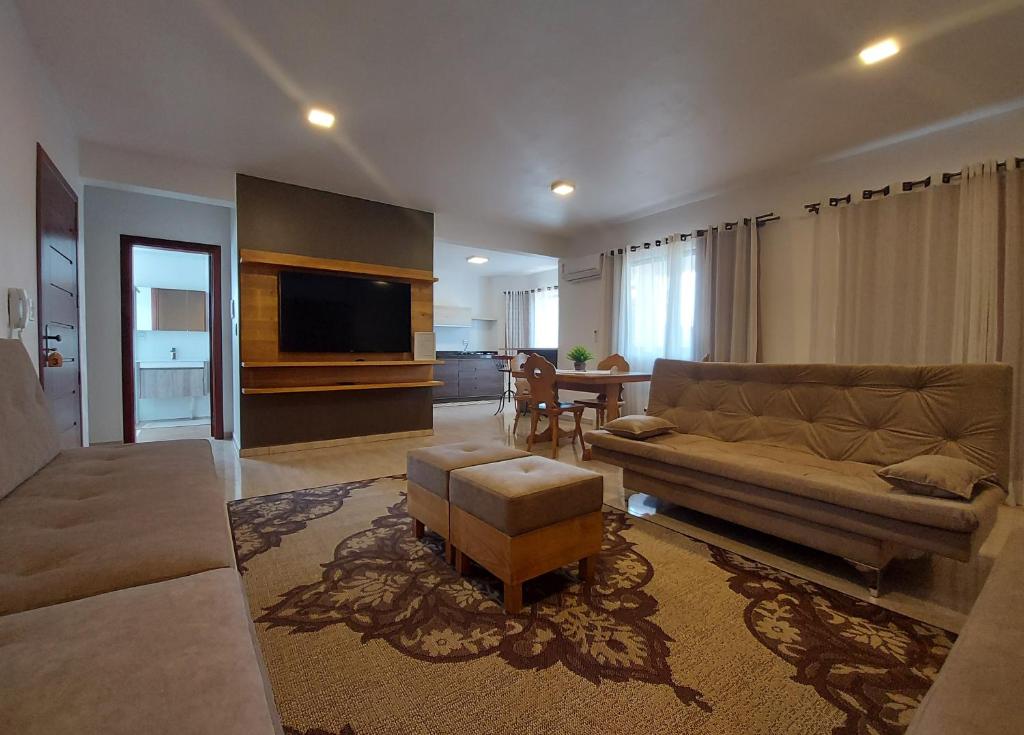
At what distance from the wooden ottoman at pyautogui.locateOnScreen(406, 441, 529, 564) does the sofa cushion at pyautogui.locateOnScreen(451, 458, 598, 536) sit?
0.10 m

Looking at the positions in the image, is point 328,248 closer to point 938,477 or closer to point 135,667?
point 135,667

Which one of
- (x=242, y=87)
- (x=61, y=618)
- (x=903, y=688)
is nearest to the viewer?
(x=61, y=618)

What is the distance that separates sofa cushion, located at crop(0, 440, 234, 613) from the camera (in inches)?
35.0

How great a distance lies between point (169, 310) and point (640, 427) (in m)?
6.58

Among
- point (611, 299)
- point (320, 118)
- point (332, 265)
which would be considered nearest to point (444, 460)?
point (320, 118)

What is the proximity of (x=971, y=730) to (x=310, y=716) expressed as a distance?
132 centimetres

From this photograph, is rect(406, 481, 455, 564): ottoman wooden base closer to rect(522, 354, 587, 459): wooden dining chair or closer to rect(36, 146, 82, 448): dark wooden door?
rect(36, 146, 82, 448): dark wooden door

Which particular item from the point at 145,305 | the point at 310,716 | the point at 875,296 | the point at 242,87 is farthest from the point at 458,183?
the point at 145,305

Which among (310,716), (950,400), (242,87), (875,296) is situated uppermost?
(242,87)

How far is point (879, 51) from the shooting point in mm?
2344

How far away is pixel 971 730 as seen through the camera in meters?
0.60

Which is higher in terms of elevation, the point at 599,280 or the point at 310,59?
the point at 310,59

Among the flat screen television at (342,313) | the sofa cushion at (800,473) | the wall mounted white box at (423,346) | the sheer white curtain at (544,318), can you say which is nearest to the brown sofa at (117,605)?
the sofa cushion at (800,473)

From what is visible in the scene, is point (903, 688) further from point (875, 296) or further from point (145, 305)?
point (145, 305)
